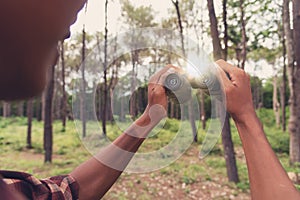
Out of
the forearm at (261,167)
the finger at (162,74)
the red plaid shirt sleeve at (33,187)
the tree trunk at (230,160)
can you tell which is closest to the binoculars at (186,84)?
the finger at (162,74)

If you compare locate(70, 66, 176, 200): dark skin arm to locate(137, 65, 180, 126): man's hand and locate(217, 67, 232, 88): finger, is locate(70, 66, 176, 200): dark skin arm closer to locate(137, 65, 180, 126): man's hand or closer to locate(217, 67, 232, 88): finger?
locate(137, 65, 180, 126): man's hand

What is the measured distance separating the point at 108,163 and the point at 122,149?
6 cm

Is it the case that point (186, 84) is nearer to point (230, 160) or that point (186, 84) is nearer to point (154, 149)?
point (154, 149)

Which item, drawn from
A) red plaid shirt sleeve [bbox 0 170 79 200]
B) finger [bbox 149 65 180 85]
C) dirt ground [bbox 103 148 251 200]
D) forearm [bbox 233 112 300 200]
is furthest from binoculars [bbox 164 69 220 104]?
dirt ground [bbox 103 148 251 200]

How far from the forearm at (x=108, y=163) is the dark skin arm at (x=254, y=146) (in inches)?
11.8

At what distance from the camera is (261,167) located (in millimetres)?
600

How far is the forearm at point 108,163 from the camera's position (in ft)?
2.94

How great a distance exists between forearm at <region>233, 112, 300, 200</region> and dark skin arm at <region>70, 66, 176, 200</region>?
0.31 meters

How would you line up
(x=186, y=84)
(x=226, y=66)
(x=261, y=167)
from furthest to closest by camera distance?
(x=186, y=84)
(x=226, y=66)
(x=261, y=167)

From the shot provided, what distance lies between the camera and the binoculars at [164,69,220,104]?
74 cm

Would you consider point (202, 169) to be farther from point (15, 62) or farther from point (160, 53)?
point (15, 62)

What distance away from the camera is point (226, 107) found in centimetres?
67

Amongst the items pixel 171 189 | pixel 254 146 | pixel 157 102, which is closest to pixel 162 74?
pixel 157 102

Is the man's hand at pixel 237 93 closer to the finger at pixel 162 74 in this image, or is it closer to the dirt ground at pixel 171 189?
the finger at pixel 162 74
